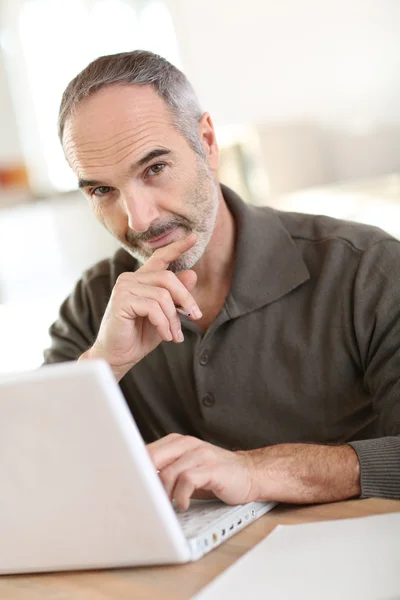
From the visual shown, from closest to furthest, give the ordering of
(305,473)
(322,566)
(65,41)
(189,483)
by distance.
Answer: (322,566), (189,483), (305,473), (65,41)

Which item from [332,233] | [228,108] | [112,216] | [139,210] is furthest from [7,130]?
[332,233]

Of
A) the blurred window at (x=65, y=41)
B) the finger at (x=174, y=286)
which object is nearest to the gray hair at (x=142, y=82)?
the finger at (x=174, y=286)

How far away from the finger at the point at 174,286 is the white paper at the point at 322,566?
15.8 inches

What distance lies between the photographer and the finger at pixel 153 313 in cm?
118

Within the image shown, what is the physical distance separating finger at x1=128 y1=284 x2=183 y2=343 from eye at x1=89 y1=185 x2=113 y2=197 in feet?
1.23

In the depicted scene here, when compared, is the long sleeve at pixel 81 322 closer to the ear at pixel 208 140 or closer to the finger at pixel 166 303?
Answer: the ear at pixel 208 140

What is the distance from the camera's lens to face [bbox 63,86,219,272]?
1456 mm

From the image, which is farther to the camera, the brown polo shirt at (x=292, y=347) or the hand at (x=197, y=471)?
the brown polo shirt at (x=292, y=347)

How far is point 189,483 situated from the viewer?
0.90 metres

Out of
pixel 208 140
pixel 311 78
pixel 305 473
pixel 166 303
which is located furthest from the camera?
pixel 311 78

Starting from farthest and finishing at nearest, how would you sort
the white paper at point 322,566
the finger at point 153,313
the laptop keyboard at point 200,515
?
the finger at point 153,313, the laptop keyboard at point 200,515, the white paper at point 322,566

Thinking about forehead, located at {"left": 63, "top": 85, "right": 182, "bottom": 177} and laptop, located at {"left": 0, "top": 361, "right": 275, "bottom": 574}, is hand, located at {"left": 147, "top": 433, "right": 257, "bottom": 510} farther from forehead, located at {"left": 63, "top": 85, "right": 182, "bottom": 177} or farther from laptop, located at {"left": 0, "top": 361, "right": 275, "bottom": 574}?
forehead, located at {"left": 63, "top": 85, "right": 182, "bottom": 177}

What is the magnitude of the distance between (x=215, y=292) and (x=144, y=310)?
41cm

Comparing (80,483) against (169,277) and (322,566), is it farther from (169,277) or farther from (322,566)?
(169,277)
